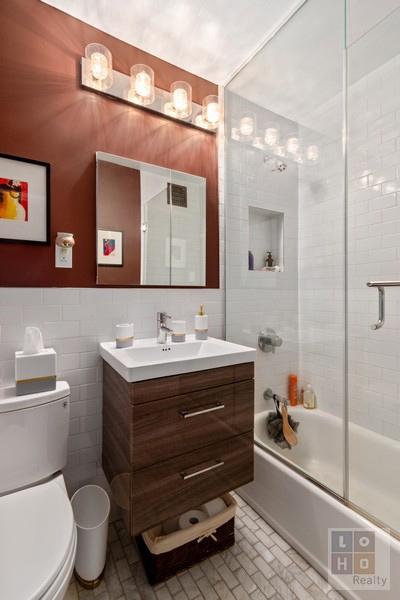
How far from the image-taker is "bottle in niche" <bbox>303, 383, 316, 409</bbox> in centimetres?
185

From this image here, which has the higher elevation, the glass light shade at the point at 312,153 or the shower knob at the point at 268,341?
the glass light shade at the point at 312,153

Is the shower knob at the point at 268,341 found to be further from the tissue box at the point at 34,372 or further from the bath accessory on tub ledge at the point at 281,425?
the tissue box at the point at 34,372

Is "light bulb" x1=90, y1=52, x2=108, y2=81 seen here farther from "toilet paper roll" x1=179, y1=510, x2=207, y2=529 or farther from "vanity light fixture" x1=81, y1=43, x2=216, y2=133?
"toilet paper roll" x1=179, y1=510, x2=207, y2=529

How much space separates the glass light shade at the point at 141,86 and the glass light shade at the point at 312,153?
97 centimetres

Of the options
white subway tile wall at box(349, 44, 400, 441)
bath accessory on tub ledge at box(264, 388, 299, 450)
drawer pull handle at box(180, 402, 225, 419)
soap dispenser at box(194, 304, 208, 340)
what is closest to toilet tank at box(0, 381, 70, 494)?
drawer pull handle at box(180, 402, 225, 419)

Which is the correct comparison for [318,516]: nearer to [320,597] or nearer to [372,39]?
[320,597]

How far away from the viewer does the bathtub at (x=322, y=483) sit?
1201mm

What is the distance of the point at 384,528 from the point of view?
42.9 inches

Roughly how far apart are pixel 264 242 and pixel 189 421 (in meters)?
1.18

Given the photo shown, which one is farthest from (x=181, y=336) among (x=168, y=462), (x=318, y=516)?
(x=318, y=516)

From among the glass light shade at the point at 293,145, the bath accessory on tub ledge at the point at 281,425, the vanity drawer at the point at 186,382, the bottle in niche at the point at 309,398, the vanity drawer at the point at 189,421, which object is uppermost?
the glass light shade at the point at 293,145

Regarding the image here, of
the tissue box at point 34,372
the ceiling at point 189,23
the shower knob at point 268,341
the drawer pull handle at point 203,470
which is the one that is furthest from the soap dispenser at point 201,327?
the ceiling at point 189,23

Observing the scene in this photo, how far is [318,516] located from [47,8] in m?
2.56

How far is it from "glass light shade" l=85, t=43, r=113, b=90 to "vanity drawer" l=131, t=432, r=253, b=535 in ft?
5.77
